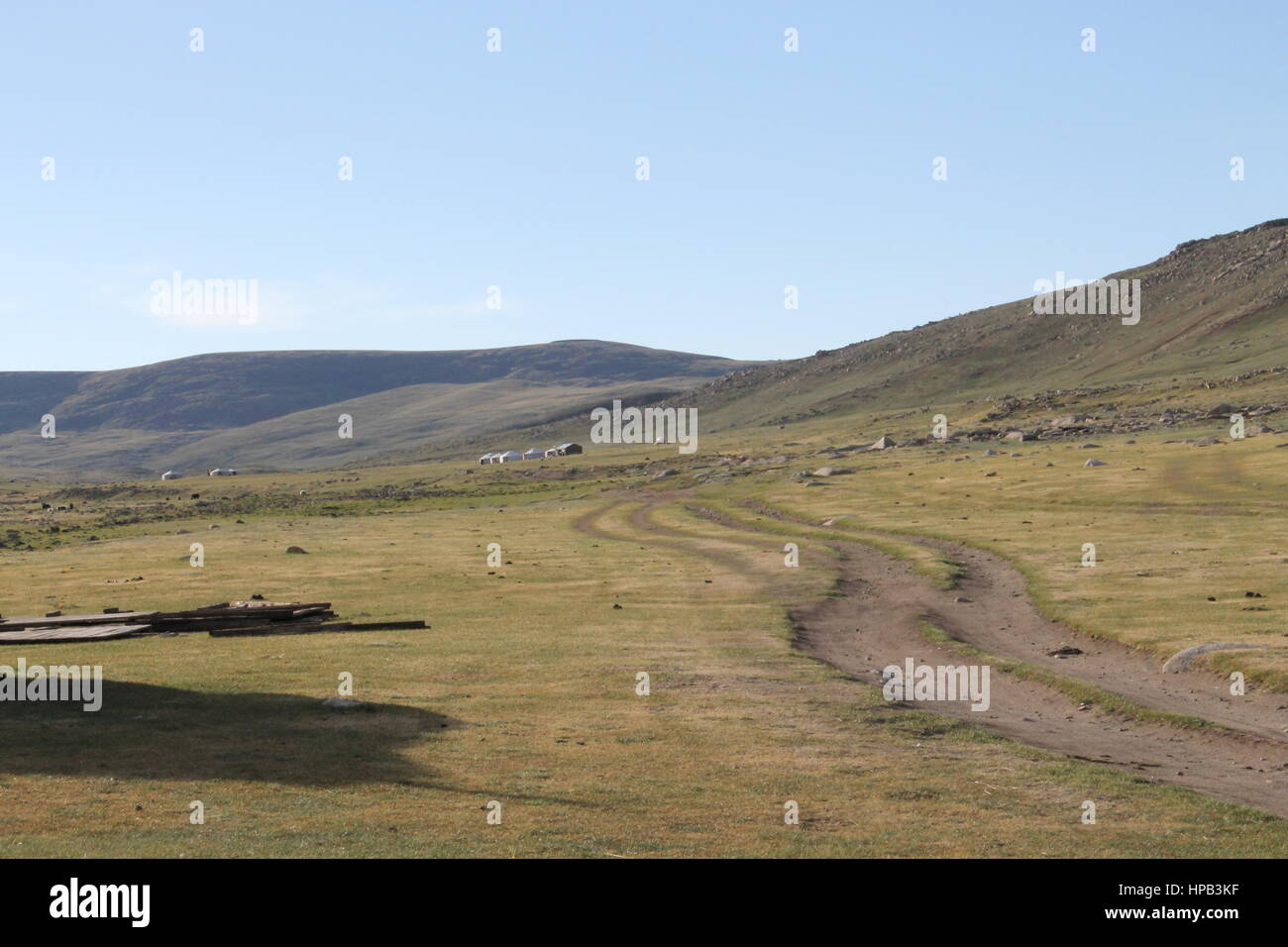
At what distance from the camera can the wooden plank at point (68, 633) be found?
35.4 meters

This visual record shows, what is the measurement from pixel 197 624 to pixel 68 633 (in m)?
3.95

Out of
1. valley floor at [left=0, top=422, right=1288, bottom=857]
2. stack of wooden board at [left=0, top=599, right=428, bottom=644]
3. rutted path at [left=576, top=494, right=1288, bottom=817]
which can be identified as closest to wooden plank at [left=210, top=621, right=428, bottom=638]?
stack of wooden board at [left=0, top=599, right=428, bottom=644]

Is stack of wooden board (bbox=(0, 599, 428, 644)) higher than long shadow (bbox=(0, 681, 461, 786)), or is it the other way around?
stack of wooden board (bbox=(0, 599, 428, 644))

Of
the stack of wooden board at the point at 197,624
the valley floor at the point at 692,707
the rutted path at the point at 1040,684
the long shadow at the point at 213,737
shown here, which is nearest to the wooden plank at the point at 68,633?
the stack of wooden board at the point at 197,624

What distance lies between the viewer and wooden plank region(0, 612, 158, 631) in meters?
37.4

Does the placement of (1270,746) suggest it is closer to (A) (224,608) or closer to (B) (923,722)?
(B) (923,722)

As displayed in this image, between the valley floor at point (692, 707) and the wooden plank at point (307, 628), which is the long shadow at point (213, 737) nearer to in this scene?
the valley floor at point (692, 707)

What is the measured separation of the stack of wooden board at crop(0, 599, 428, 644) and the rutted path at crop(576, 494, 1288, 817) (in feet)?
49.8

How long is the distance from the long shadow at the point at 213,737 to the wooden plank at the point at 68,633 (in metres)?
8.70

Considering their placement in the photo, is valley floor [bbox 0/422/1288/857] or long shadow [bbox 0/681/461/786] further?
long shadow [bbox 0/681/461/786]

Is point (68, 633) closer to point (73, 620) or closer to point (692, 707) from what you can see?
point (73, 620)

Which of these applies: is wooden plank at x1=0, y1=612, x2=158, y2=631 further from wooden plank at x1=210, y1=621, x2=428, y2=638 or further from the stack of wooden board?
wooden plank at x1=210, y1=621, x2=428, y2=638

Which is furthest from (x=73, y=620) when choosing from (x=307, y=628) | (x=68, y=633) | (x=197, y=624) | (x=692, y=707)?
(x=692, y=707)

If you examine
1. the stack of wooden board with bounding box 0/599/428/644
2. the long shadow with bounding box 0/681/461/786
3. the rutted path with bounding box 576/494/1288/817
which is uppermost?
the stack of wooden board with bounding box 0/599/428/644
